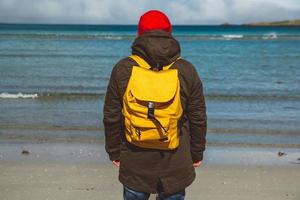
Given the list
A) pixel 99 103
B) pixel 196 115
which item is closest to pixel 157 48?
pixel 196 115

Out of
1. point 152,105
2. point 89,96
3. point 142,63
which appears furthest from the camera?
point 89,96

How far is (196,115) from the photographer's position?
11.2ft

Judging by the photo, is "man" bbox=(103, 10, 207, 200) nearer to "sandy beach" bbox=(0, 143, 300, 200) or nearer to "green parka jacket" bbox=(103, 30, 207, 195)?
"green parka jacket" bbox=(103, 30, 207, 195)

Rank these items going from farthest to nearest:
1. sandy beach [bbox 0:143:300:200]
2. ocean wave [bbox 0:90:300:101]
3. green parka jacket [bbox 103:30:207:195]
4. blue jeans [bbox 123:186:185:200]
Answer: ocean wave [bbox 0:90:300:101] → sandy beach [bbox 0:143:300:200] → blue jeans [bbox 123:186:185:200] → green parka jacket [bbox 103:30:207:195]

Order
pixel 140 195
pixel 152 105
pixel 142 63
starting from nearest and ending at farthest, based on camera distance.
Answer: pixel 152 105
pixel 142 63
pixel 140 195

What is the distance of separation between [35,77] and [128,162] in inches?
729

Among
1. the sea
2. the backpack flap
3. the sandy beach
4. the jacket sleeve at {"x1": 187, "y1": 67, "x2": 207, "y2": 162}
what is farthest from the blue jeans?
the sea

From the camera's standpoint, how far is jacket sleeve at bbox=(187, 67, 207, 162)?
3.37 m

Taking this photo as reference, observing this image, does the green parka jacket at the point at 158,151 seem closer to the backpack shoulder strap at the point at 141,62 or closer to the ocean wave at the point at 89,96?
the backpack shoulder strap at the point at 141,62

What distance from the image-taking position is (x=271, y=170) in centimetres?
745

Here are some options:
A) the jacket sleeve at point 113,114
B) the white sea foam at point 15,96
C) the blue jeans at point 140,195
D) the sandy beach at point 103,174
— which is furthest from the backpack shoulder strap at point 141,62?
the white sea foam at point 15,96

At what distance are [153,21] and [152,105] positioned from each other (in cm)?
48

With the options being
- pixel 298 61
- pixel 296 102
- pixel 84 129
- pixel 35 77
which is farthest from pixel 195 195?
pixel 298 61

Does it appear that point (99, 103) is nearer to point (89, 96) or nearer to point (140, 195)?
point (89, 96)
